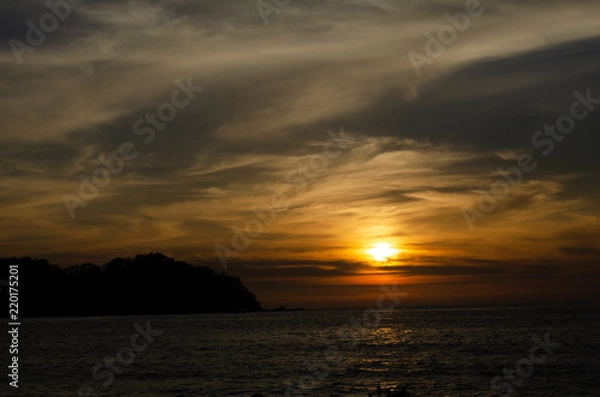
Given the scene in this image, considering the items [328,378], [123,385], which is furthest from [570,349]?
[123,385]

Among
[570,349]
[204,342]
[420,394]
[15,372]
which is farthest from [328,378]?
[204,342]

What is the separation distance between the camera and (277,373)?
61875 millimetres

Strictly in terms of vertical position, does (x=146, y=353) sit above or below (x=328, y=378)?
above

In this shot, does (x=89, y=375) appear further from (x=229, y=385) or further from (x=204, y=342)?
(x=204, y=342)

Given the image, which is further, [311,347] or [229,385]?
[311,347]

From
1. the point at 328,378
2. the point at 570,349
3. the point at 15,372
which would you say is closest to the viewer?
the point at 328,378

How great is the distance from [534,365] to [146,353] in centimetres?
4894

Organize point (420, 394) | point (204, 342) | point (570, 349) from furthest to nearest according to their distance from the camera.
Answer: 1. point (204, 342)
2. point (570, 349)
3. point (420, 394)

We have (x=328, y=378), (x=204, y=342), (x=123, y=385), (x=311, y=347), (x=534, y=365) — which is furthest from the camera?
(x=204, y=342)

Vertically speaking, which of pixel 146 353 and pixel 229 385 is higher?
pixel 146 353

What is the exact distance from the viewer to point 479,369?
64.9m

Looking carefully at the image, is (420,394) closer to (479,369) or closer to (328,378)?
(328,378)

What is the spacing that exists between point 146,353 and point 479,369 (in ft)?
145

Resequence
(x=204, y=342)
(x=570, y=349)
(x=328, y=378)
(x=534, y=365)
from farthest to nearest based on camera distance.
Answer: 1. (x=204, y=342)
2. (x=570, y=349)
3. (x=534, y=365)
4. (x=328, y=378)
